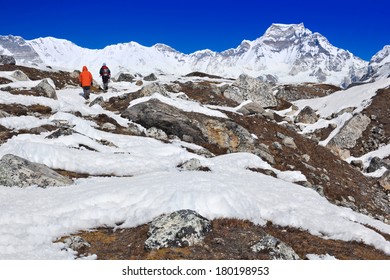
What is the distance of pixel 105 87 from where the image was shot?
52125 mm

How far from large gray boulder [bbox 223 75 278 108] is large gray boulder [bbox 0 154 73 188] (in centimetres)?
4209

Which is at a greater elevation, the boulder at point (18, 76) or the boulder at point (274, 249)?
the boulder at point (18, 76)

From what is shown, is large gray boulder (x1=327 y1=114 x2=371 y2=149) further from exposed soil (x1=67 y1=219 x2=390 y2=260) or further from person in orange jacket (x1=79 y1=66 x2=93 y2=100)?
exposed soil (x1=67 y1=219 x2=390 y2=260)

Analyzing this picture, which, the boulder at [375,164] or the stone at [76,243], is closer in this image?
the stone at [76,243]

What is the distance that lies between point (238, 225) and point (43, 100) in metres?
29.4

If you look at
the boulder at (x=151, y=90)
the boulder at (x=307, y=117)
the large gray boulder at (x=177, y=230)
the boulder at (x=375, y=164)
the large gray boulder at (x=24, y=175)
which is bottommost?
the large gray boulder at (x=177, y=230)

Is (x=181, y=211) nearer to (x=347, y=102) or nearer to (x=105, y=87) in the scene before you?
(x=105, y=87)

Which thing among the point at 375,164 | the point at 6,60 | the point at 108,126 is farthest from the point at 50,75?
the point at 375,164

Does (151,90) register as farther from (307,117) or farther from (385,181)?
(307,117)

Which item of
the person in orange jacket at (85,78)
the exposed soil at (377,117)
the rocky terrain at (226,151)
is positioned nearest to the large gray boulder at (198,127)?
the rocky terrain at (226,151)

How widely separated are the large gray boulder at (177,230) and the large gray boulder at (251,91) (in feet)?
152

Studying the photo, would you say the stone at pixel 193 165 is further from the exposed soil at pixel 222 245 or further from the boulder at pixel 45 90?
the boulder at pixel 45 90

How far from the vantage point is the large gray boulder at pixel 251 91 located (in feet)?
192
